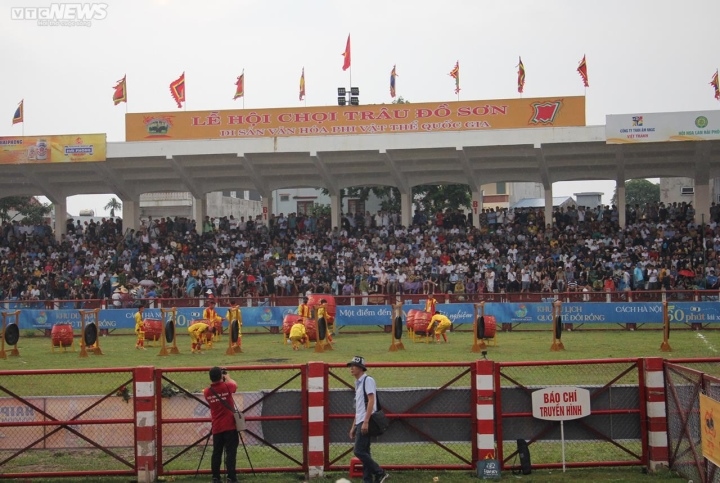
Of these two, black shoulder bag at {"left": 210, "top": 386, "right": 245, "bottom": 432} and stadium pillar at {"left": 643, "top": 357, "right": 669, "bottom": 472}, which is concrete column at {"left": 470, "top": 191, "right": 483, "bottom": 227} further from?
black shoulder bag at {"left": 210, "top": 386, "right": 245, "bottom": 432}

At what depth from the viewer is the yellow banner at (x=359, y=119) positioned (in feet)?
A: 131

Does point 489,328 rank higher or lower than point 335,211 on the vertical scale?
lower

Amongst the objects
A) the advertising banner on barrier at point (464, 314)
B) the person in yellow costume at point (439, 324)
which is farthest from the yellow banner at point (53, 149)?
the person in yellow costume at point (439, 324)

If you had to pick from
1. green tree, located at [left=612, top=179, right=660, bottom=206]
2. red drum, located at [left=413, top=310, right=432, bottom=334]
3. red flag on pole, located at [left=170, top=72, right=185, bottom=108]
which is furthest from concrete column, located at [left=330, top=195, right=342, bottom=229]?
green tree, located at [left=612, top=179, right=660, bottom=206]

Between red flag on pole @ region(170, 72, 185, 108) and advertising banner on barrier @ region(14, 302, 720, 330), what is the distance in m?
15.2

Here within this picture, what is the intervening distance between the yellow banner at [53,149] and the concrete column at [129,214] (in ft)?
15.3

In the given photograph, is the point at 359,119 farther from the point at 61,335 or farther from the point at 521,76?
the point at 61,335

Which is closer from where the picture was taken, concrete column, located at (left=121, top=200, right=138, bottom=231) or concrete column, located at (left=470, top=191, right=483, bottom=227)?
concrete column, located at (left=470, top=191, right=483, bottom=227)

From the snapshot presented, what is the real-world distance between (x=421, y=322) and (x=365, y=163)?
17.9 meters

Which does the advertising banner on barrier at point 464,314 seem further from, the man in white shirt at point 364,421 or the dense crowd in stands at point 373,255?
the man in white shirt at point 364,421

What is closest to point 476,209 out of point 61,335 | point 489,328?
point 489,328

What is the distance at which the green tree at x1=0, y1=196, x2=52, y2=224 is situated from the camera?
69438 millimetres

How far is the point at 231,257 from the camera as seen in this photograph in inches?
1626

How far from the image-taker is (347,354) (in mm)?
23062
